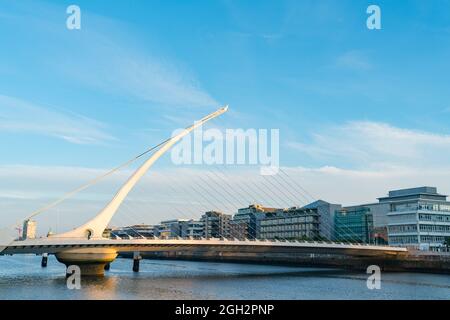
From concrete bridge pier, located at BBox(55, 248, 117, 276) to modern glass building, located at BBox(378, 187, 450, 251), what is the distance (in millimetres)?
48331

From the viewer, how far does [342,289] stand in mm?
33281

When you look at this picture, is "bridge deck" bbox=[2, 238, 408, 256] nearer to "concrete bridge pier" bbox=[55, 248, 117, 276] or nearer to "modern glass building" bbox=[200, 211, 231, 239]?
"concrete bridge pier" bbox=[55, 248, 117, 276]

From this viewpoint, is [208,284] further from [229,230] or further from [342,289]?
[229,230]

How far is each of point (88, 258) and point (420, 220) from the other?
5137 cm

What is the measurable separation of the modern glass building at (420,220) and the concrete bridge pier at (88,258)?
48.3 meters

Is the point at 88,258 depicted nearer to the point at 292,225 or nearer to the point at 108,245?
the point at 108,245

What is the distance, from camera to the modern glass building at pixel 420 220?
7044 cm

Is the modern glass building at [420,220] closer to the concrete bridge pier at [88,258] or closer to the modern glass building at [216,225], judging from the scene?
the concrete bridge pier at [88,258]

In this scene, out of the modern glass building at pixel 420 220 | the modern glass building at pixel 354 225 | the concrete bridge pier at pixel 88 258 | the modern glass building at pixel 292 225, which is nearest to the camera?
the concrete bridge pier at pixel 88 258

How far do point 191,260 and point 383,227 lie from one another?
36.9 meters

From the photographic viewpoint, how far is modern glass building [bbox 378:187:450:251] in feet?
231

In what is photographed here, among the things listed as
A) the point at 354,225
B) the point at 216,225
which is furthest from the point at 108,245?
the point at 216,225

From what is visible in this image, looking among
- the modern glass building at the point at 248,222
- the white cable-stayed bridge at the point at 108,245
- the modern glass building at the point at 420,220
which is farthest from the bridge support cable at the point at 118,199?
the modern glass building at the point at 248,222
